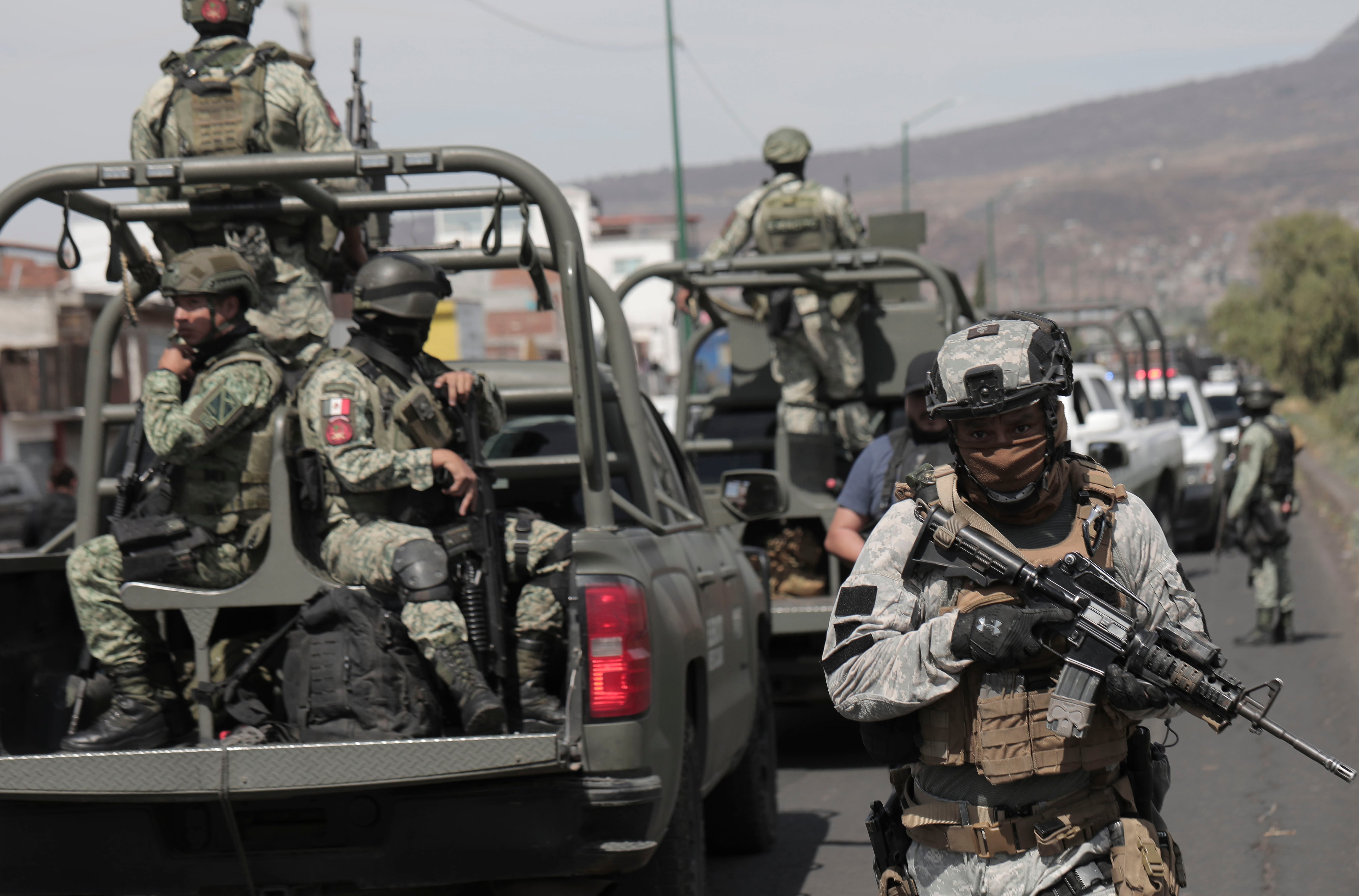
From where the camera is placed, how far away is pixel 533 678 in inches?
193

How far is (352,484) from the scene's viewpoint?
15.5ft

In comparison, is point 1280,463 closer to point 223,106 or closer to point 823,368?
point 823,368

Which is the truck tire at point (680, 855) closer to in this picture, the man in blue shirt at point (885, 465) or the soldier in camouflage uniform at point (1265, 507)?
the man in blue shirt at point (885, 465)

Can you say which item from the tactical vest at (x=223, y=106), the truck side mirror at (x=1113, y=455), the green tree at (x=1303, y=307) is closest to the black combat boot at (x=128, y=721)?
the tactical vest at (x=223, y=106)

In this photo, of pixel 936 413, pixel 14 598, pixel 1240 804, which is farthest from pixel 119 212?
pixel 1240 804

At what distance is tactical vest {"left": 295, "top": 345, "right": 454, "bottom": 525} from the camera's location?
16.0ft

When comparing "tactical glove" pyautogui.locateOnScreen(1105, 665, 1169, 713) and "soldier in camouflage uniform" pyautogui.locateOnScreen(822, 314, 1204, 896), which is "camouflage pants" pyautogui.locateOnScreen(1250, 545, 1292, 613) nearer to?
"soldier in camouflage uniform" pyautogui.locateOnScreen(822, 314, 1204, 896)

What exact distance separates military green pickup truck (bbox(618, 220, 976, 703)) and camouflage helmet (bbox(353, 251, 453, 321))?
312 cm

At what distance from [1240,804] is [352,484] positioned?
4.45 meters

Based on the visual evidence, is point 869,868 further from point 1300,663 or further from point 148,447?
point 1300,663

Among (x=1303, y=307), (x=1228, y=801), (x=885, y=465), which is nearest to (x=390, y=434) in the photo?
(x=885, y=465)

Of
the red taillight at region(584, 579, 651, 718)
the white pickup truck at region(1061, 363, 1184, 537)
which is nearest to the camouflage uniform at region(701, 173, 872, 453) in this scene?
the white pickup truck at region(1061, 363, 1184, 537)

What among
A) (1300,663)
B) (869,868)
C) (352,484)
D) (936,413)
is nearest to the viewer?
(936,413)

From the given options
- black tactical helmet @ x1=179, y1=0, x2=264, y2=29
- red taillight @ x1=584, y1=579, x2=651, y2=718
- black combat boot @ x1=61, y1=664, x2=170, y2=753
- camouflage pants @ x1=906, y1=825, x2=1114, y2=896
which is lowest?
black combat boot @ x1=61, y1=664, x2=170, y2=753
